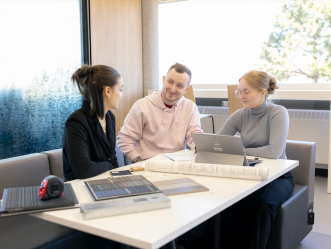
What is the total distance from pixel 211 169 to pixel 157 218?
53 centimetres

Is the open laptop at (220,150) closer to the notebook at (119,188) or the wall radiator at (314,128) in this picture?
the notebook at (119,188)

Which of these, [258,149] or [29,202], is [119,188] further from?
[258,149]

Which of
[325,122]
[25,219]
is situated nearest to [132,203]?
[25,219]

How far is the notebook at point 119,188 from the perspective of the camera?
1.11 metres

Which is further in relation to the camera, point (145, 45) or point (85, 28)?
point (145, 45)

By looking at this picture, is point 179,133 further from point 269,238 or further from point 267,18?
point 267,18

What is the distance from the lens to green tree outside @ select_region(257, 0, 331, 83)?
395cm

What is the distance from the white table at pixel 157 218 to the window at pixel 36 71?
216 centimetres

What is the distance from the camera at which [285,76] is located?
4.25 meters

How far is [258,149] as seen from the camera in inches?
76.1

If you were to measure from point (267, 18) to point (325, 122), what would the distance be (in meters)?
1.59

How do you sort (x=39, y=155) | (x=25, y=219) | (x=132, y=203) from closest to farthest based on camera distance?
(x=132, y=203), (x=25, y=219), (x=39, y=155)

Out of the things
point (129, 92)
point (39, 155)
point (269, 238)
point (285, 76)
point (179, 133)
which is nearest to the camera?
point (269, 238)

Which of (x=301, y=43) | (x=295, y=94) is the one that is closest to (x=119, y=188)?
(x=295, y=94)
